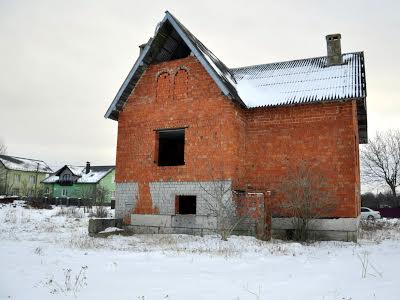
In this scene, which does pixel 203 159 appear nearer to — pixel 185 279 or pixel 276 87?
pixel 276 87

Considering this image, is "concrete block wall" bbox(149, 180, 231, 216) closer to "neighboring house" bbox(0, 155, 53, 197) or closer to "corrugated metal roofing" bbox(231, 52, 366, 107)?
"corrugated metal roofing" bbox(231, 52, 366, 107)

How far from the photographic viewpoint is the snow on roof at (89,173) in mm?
53125

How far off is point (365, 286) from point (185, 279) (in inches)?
115

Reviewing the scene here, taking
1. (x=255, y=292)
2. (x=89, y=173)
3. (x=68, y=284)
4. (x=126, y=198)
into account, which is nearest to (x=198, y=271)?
(x=255, y=292)

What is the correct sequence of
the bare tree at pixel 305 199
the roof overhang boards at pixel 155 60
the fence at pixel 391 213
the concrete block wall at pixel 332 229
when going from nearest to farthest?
1. the bare tree at pixel 305 199
2. the concrete block wall at pixel 332 229
3. the roof overhang boards at pixel 155 60
4. the fence at pixel 391 213

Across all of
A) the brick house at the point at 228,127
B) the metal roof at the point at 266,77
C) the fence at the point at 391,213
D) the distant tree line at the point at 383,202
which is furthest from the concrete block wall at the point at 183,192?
the distant tree line at the point at 383,202

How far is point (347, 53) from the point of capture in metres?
15.4

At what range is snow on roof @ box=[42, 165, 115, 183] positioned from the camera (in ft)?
174

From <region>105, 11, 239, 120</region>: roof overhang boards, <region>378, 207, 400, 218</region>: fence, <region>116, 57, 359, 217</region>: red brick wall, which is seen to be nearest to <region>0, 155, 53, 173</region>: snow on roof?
<region>105, 11, 239, 120</region>: roof overhang boards

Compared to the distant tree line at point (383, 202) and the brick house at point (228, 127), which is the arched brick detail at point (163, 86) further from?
the distant tree line at point (383, 202)

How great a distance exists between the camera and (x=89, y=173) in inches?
2173

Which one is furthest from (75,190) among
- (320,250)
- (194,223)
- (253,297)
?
(253,297)

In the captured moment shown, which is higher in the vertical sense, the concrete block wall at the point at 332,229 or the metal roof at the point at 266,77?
the metal roof at the point at 266,77

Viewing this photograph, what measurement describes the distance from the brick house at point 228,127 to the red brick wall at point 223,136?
0.04 meters
